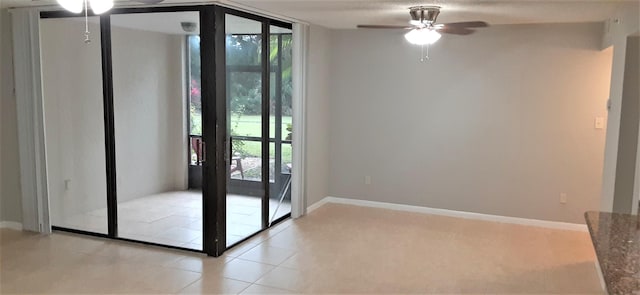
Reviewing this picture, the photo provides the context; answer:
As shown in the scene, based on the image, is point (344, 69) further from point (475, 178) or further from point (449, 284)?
point (449, 284)

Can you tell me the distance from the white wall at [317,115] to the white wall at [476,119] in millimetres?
150

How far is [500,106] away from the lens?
559cm

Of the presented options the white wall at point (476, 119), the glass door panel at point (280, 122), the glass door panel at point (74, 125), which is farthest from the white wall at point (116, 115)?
the white wall at point (476, 119)

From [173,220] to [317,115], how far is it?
2.02 metres

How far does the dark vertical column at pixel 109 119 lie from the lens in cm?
460

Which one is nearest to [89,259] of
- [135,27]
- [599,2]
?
[135,27]

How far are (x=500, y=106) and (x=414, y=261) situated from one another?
2242 mm

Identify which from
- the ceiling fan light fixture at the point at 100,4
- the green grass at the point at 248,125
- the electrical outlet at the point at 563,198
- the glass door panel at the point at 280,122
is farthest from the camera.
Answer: the electrical outlet at the point at 563,198

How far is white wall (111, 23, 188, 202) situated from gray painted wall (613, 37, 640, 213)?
445cm

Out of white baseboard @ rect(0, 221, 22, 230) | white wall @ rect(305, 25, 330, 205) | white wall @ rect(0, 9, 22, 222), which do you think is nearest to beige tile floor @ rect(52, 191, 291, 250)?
white baseboard @ rect(0, 221, 22, 230)

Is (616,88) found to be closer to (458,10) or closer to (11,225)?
(458,10)

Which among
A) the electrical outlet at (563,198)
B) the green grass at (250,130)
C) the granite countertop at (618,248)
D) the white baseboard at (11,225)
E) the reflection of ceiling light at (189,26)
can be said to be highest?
the reflection of ceiling light at (189,26)

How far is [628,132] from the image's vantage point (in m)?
3.88

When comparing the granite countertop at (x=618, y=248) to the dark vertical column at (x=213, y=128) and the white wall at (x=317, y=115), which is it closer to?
the dark vertical column at (x=213, y=128)
